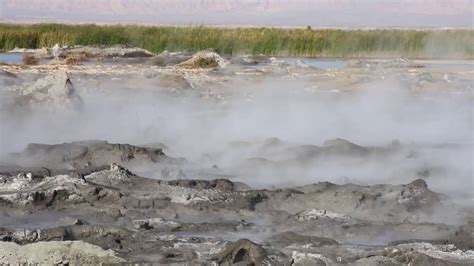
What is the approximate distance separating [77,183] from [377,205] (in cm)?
220

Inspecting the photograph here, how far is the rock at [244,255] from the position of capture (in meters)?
5.37

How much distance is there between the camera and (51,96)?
12.7 metres

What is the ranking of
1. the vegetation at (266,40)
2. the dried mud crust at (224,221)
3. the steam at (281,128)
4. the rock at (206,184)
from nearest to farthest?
1. the dried mud crust at (224,221)
2. the rock at (206,184)
3. the steam at (281,128)
4. the vegetation at (266,40)

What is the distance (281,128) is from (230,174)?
3.19 meters

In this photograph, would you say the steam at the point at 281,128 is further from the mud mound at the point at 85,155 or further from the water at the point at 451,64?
the water at the point at 451,64

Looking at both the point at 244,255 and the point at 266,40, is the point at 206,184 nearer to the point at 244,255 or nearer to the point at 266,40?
the point at 244,255

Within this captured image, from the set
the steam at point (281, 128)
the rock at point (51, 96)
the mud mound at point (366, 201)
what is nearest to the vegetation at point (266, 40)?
the steam at point (281, 128)

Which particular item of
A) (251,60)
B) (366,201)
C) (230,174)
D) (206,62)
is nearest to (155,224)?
(366,201)

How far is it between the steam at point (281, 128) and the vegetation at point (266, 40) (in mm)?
8229

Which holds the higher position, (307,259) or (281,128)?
(307,259)

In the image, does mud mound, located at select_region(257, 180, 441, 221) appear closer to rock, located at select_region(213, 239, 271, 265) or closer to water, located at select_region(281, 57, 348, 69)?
rock, located at select_region(213, 239, 271, 265)

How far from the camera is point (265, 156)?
9.35m

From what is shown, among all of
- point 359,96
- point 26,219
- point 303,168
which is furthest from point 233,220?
point 359,96

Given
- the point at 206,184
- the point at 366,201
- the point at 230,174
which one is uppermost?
the point at 366,201
